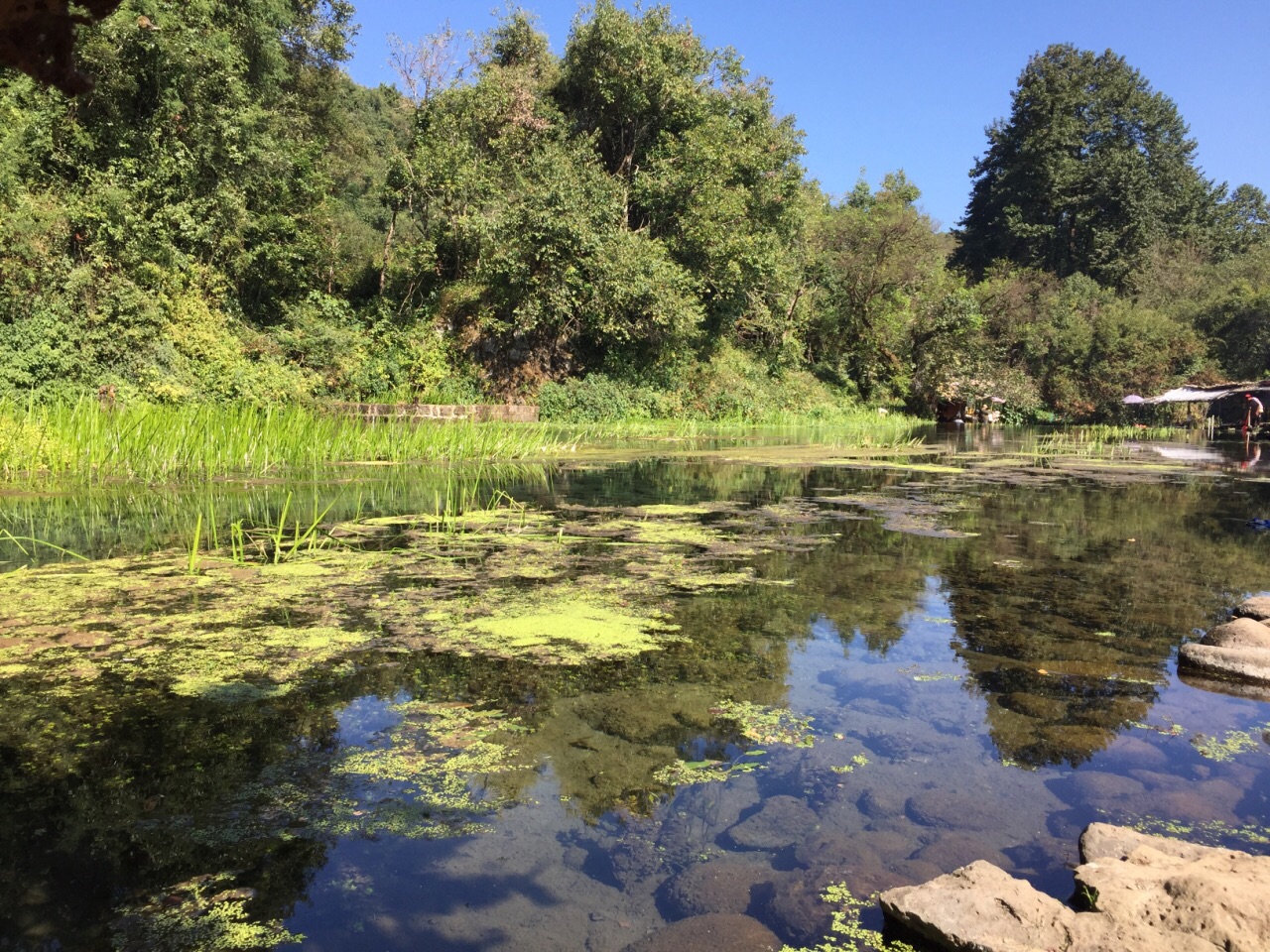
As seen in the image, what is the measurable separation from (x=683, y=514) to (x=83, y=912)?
5.50 m

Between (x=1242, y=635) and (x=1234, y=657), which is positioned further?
(x=1242, y=635)

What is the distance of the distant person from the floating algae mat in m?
22.4

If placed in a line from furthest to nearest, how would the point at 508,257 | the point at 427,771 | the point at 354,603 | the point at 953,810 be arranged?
the point at 508,257 → the point at 354,603 → the point at 427,771 → the point at 953,810

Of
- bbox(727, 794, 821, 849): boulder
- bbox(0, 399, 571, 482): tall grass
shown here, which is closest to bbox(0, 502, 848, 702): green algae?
bbox(727, 794, 821, 849): boulder

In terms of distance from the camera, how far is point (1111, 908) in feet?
5.54

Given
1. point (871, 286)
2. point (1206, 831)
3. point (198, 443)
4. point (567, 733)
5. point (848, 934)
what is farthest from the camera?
point (871, 286)

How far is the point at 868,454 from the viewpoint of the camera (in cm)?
1377

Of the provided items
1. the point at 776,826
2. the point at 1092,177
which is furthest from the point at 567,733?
the point at 1092,177

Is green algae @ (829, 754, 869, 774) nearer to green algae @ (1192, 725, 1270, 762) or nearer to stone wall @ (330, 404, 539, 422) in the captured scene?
green algae @ (1192, 725, 1270, 762)

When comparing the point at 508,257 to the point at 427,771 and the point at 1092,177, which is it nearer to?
the point at 427,771

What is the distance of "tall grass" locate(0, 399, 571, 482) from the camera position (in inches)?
299

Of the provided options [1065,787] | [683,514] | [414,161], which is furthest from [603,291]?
[1065,787]

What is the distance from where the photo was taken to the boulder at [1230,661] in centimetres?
334

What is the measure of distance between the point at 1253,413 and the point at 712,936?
98.3 feet
